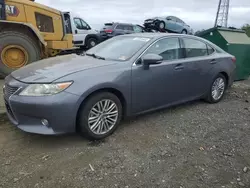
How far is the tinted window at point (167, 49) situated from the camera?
4.34m

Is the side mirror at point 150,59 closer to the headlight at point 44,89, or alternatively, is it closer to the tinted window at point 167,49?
the tinted window at point 167,49

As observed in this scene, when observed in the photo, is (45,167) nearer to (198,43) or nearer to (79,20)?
(198,43)

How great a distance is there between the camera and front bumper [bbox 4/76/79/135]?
320cm

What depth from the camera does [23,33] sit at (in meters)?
7.18

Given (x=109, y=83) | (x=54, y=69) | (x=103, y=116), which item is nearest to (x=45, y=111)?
(x=54, y=69)

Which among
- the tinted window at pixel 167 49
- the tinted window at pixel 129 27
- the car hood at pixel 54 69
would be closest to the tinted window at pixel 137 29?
the tinted window at pixel 129 27

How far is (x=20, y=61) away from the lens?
719 centimetres

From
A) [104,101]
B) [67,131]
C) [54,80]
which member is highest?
[54,80]

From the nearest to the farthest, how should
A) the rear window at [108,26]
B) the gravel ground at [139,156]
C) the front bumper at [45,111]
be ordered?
the gravel ground at [139,156], the front bumper at [45,111], the rear window at [108,26]

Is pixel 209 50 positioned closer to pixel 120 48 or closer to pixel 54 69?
pixel 120 48

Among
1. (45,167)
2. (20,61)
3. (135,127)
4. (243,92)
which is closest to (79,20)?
(20,61)

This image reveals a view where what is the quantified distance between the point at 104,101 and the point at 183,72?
5.61 feet

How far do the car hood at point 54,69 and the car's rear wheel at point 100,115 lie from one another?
1.54 ft

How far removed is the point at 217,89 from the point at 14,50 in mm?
5238
